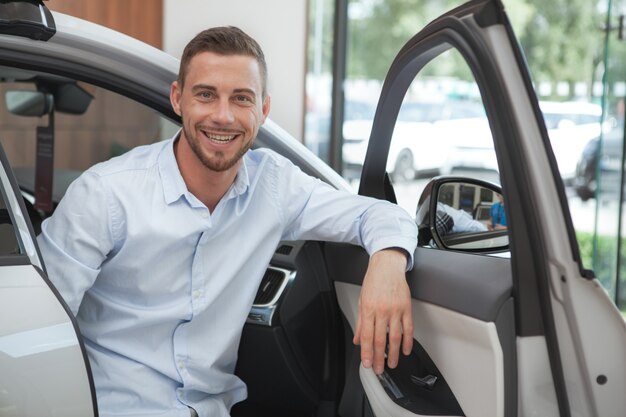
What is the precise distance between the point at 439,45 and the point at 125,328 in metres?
0.84

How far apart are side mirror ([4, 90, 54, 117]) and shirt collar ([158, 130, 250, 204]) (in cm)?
123

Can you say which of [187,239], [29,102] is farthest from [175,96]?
[29,102]

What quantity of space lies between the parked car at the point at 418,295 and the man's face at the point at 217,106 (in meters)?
0.14

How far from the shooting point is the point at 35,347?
50.3 inches

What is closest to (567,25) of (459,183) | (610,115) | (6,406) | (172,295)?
(610,115)

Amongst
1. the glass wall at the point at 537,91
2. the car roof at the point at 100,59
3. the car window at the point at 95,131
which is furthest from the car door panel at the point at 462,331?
the car window at the point at 95,131

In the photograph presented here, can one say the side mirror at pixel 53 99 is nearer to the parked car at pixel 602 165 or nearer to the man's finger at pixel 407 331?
the man's finger at pixel 407 331

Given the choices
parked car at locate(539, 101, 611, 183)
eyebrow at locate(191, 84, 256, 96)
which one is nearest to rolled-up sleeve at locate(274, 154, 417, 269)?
eyebrow at locate(191, 84, 256, 96)

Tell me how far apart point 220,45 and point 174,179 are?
29 centimetres

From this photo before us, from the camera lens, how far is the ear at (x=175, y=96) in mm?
1740

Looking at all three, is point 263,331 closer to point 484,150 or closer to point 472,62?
point 472,62

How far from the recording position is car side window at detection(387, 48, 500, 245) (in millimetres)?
5480

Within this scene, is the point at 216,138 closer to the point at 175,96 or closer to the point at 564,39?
the point at 175,96

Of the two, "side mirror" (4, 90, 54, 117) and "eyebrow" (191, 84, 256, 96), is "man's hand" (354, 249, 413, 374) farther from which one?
"side mirror" (4, 90, 54, 117)
